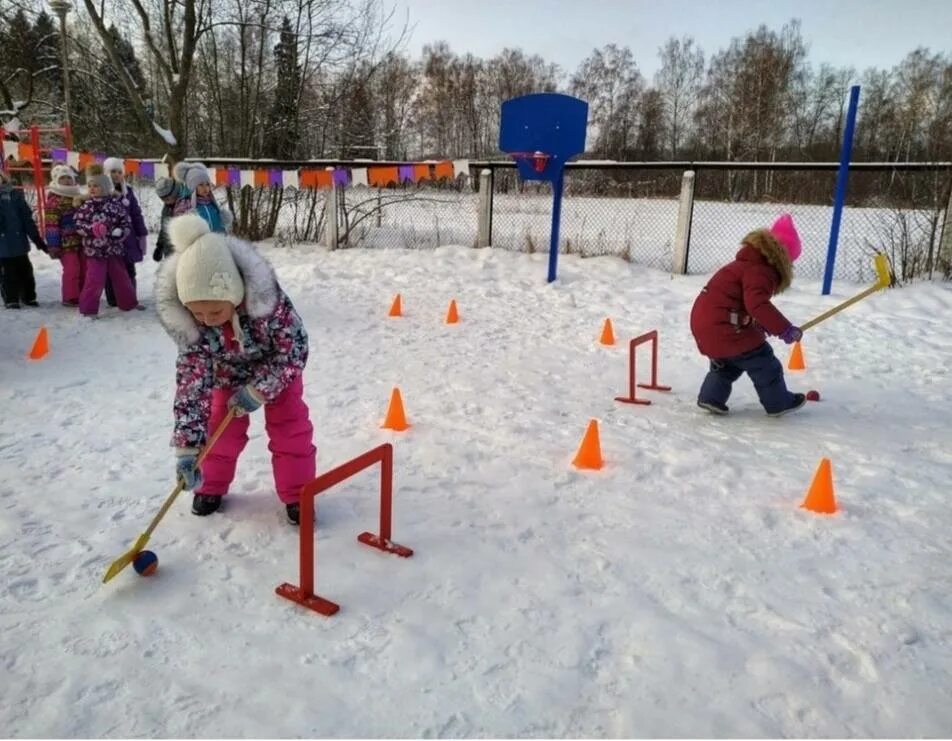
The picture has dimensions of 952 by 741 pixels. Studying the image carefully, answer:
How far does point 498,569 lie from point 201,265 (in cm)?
183

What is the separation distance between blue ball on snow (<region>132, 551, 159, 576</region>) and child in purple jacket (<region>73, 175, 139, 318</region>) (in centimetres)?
564

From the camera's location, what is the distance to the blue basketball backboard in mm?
9133

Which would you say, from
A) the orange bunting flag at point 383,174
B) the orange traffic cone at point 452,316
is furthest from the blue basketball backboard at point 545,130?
the orange traffic cone at point 452,316

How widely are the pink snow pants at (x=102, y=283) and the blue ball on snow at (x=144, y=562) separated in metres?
5.63

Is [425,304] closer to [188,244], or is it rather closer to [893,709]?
[188,244]

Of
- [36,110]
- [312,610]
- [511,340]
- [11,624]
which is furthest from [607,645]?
[36,110]

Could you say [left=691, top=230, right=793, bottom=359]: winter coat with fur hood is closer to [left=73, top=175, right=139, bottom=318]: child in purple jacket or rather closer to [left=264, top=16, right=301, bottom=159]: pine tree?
[left=73, top=175, right=139, bottom=318]: child in purple jacket

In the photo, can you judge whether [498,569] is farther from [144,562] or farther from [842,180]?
[842,180]

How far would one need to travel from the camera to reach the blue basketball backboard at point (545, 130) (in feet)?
30.0

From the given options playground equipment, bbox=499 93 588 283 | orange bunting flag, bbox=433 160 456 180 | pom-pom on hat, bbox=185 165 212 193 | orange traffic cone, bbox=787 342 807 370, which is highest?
playground equipment, bbox=499 93 588 283

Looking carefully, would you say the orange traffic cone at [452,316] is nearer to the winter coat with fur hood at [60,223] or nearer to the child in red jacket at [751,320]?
the child in red jacket at [751,320]

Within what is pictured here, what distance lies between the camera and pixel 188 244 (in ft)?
9.07

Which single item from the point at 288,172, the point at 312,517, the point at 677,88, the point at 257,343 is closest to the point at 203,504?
the point at 257,343

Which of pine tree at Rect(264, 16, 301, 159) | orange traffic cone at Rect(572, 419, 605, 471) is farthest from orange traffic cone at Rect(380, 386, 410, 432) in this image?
pine tree at Rect(264, 16, 301, 159)
